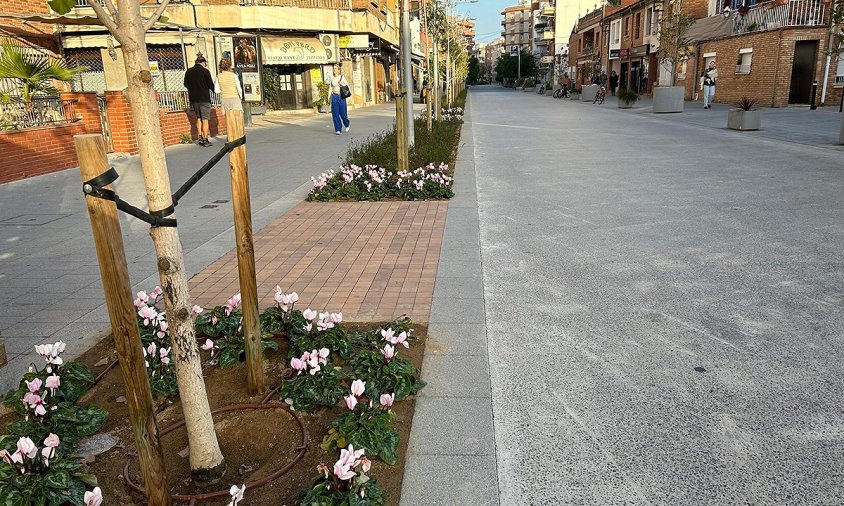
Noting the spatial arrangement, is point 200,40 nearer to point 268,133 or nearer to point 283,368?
point 268,133

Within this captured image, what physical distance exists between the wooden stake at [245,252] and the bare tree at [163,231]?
0.58 m

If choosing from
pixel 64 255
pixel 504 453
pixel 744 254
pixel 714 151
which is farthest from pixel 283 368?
pixel 714 151

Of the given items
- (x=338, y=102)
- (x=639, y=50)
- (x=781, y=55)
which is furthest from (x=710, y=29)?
(x=338, y=102)

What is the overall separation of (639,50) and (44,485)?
1945 inches

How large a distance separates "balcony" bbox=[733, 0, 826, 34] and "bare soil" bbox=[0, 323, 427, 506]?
29.2 metres

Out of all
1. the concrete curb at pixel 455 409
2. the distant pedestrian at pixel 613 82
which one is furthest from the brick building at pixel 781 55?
the concrete curb at pixel 455 409

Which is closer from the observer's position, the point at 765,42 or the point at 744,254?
the point at 744,254

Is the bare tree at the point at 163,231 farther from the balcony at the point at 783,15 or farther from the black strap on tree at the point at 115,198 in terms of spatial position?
the balcony at the point at 783,15

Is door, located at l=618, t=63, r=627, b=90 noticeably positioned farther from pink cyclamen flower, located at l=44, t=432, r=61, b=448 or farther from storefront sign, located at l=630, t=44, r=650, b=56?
pink cyclamen flower, located at l=44, t=432, r=61, b=448

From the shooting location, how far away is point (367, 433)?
9.07ft

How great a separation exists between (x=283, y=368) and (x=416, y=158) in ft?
25.4

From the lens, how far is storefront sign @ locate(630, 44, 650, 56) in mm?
44844

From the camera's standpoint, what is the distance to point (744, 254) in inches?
228

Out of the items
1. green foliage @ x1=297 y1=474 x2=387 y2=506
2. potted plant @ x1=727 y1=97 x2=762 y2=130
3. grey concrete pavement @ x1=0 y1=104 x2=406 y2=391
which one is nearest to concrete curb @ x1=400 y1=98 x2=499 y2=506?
green foliage @ x1=297 y1=474 x2=387 y2=506
